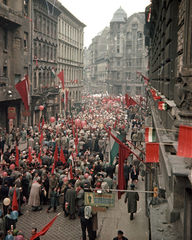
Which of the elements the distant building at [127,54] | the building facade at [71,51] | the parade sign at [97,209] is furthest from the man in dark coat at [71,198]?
the distant building at [127,54]

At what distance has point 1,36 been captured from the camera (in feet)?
97.6

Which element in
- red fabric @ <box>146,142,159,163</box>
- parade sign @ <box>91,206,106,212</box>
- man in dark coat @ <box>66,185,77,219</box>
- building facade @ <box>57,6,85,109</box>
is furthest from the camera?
building facade @ <box>57,6,85,109</box>

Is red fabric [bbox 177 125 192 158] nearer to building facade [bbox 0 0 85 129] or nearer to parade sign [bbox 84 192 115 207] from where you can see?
parade sign [bbox 84 192 115 207]

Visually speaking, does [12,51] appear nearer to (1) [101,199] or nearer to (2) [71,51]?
(1) [101,199]

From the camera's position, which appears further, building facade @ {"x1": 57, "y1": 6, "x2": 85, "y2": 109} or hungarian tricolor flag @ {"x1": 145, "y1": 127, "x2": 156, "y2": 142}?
building facade @ {"x1": 57, "y1": 6, "x2": 85, "y2": 109}

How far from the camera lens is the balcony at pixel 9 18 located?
1093 inches

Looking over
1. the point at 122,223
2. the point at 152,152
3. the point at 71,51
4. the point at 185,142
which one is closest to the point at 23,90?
the point at 122,223

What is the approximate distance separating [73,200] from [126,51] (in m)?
76.3

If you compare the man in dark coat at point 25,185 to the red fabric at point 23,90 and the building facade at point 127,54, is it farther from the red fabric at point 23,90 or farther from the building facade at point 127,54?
the building facade at point 127,54

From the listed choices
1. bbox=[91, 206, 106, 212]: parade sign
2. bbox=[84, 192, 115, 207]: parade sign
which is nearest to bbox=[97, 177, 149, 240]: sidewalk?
bbox=[91, 206, 106, 212]: parade sign

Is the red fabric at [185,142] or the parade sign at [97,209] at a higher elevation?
the red fabric at [185,142]

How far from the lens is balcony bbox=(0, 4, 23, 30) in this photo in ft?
91.0

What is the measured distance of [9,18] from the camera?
2909 centimetres

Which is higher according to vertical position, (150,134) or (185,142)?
(185,142)
